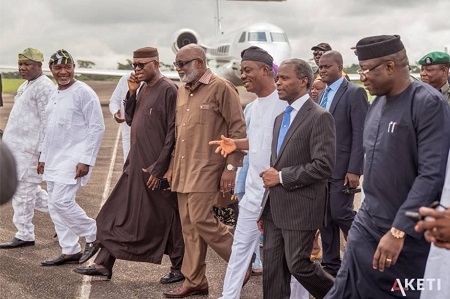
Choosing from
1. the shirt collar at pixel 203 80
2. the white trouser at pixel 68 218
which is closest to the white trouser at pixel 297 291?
the shirt collar at pixel 203 80

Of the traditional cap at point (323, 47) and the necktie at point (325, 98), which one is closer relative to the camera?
the necktie at point (325, 98)

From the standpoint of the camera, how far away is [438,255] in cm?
327

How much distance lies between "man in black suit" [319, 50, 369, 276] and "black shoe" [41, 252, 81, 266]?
2201mm

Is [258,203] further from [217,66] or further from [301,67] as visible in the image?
[217,66]

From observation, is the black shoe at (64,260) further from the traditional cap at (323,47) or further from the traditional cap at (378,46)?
the traditional cap at (378,46)

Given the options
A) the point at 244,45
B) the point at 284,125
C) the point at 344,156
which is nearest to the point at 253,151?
the point at 284,125

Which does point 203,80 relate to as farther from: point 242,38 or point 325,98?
point 242,38

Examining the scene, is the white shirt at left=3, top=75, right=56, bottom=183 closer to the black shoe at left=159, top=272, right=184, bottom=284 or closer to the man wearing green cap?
the black shoe at left=159, top=272, right=184, bottom=284

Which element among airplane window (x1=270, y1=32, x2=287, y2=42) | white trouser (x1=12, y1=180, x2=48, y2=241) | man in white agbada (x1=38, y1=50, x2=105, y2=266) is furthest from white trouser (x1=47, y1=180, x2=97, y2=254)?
airplane window (x1=270, y1=32, x2=287, y2=42)

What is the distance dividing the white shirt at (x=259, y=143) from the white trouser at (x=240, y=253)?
0.29ft

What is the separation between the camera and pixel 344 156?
240 inches

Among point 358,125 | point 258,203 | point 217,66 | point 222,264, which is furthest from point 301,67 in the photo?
point 217,66

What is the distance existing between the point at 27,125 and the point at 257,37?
21920 mm

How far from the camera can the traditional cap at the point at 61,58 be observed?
263 inches
